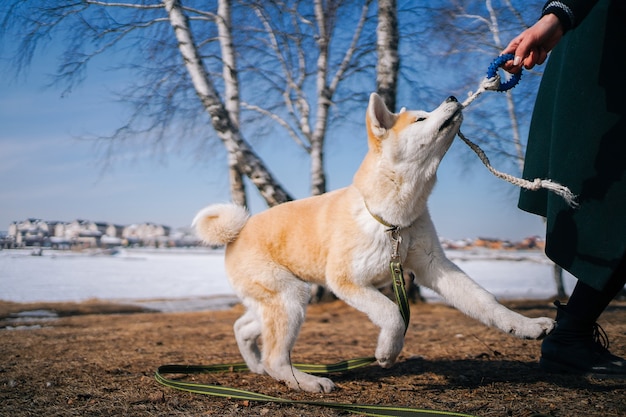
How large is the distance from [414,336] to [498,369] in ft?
6.32

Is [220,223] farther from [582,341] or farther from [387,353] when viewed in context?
[582,341]

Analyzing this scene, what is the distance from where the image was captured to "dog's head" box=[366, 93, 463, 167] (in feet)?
8.55

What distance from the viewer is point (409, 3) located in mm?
8414

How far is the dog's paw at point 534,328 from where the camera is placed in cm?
222

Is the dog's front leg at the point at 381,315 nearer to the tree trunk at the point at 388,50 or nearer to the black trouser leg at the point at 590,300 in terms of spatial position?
the black trouser leg at the point at 590,300

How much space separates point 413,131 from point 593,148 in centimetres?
91

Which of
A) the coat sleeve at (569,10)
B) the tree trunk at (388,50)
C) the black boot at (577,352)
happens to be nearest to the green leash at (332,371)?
the black boot at (577,352)

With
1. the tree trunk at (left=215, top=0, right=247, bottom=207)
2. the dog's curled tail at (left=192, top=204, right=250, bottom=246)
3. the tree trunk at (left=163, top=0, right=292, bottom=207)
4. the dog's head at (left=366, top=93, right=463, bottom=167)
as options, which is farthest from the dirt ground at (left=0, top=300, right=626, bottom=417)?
the tree trunk at (left=215, top=0, right=247, bottom=207)

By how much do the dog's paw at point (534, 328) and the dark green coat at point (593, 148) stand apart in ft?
1.41

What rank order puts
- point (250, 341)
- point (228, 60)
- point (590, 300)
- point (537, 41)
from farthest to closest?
1. point (228, 60)
2. point (250, 341)
3. point (590, 300)
4. point (537, 41)

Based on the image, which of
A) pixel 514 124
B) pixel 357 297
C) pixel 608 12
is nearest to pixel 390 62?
pixel 514 124

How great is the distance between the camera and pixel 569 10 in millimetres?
2230

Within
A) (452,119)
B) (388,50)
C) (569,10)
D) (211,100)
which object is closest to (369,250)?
(452,119)

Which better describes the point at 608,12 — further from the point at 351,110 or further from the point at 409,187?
the point at 351,110
